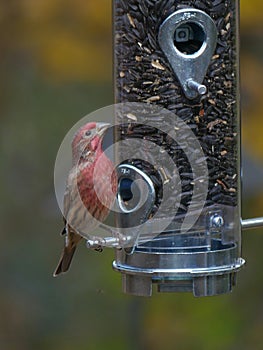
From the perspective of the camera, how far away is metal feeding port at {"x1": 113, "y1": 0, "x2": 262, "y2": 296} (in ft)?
17.7

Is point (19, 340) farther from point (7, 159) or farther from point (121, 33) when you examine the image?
point (121, 33)

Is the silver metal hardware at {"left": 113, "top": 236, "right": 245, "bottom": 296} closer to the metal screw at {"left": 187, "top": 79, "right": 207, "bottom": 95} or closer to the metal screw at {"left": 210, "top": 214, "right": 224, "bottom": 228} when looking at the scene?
the metal screw at {"left": 210, "top": 214, "right": 224, "bottom": 228}

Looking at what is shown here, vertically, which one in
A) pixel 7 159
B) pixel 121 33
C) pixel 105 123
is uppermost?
pixel 121 33

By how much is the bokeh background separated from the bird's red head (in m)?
2.81

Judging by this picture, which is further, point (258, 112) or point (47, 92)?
point (47, 92)

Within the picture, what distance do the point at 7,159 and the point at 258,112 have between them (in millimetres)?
2054

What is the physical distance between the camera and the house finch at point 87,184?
581cm

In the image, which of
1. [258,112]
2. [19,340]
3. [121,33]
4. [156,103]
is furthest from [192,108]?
[19,340]

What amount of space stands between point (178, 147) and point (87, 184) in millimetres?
702

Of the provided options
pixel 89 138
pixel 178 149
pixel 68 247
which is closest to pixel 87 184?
pixel 89 138

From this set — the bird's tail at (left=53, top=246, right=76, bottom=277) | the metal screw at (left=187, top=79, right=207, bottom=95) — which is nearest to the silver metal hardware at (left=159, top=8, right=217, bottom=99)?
the metal screw at (left=187, top=79, right=207, bottom=95)

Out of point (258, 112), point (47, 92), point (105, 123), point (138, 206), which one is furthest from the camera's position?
point (47, 92)

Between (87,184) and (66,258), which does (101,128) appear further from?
(66,258)

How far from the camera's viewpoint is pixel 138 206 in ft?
17.8
